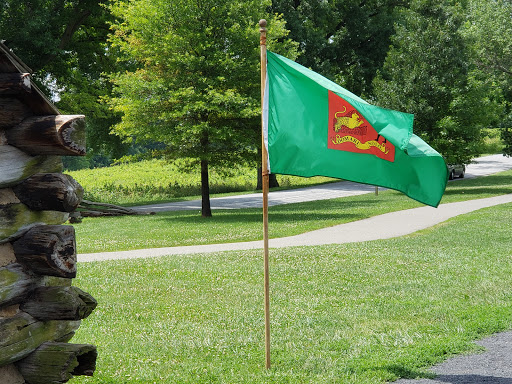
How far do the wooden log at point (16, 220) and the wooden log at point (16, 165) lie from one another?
0.18 m

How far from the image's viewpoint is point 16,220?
461 centimetres

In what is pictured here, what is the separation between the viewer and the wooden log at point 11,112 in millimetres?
4574

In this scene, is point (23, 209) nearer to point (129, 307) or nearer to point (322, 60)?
point (129, 307)

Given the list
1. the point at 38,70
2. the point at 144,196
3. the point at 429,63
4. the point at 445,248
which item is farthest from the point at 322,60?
the point at 445,248

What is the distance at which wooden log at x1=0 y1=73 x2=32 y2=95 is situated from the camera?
439 centimetres

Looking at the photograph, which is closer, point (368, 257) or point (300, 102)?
point (300, 102)

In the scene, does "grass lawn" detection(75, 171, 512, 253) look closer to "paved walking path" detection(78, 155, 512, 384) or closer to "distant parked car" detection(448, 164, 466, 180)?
"paved walking path" detection(78, 155, 512, 384)

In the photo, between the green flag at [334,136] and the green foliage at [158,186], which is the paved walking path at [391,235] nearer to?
the green flag at [334,136]

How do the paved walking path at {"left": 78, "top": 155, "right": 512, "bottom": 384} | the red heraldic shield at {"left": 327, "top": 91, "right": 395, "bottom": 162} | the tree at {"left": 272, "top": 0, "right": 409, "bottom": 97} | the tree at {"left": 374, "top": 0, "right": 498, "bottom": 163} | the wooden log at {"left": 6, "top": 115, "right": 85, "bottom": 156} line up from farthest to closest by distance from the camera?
the tree at {"left": 272, "top": 0, "right": 409, "bottom": 97}
the tree at {"left": 374, "top": 0, "right": 498, "bottom": 163}
the red heraldic shield at {"left": 327, "top": 91, "right": 395, "bottom": 162}
the paved walking path at {"left": 78, "top": 155, "right": 512, "bottom": 384}
the wooden log at {"left": 6, "top": 115, "right": 85, "bottom": 156}

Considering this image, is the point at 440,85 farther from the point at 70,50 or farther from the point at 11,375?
the point at 11,375

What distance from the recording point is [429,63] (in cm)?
3225

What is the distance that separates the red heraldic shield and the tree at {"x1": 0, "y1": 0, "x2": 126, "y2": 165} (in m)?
21.7

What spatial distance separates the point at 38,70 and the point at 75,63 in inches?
183

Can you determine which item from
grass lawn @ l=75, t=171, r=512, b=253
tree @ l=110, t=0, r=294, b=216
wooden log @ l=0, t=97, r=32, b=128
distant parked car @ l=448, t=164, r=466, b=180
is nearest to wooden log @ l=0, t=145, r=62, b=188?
wooden log @ l=0, t=97, r=32, b=128
